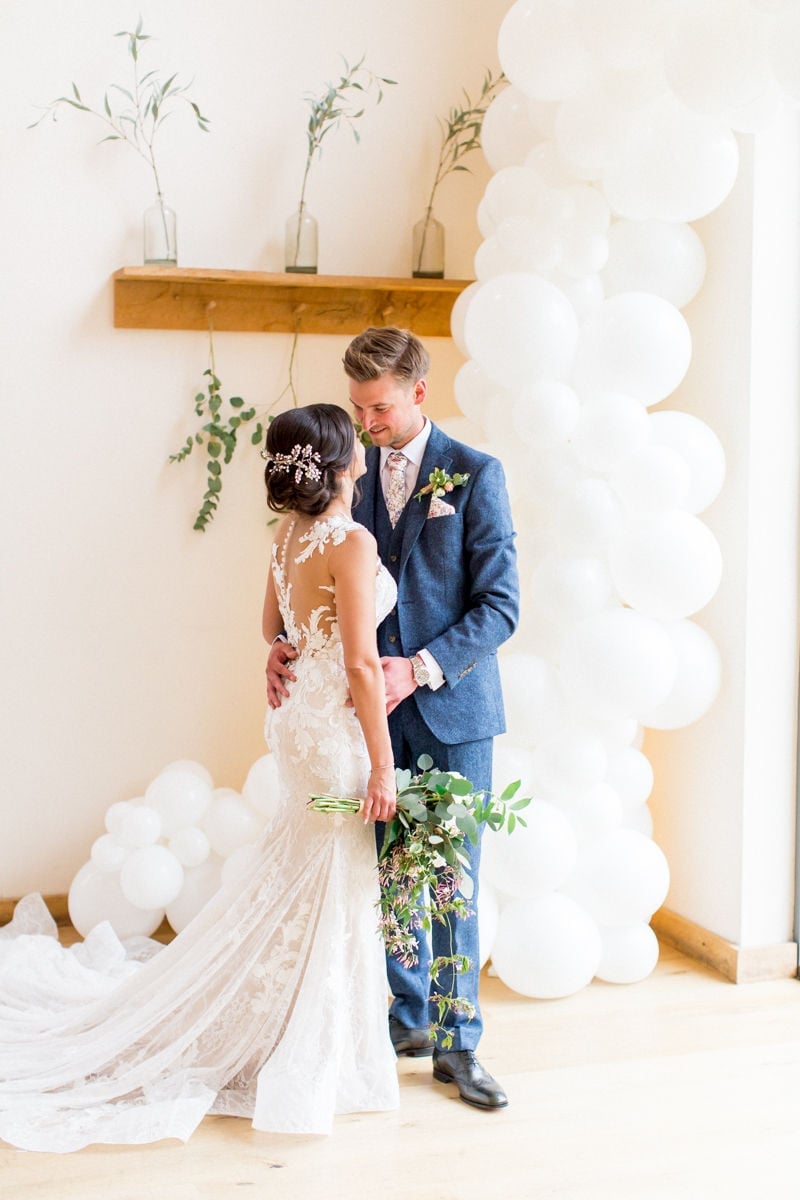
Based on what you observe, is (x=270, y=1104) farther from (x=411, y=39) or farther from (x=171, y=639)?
(x=411, y=39)

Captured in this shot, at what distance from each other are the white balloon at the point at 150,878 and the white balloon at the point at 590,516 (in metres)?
1.40

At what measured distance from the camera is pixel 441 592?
2816mm

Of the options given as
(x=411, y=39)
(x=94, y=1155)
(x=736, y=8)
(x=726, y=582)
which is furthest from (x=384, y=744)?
(x=411, y=39)

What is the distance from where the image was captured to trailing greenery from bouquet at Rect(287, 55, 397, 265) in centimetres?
373

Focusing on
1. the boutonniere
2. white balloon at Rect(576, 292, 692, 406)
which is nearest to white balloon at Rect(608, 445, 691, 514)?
white balloon at Rect(576, 292, 692, 406)

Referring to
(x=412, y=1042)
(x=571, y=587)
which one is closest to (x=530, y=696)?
(x=571, y=587)

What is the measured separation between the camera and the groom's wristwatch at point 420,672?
8.95 ft

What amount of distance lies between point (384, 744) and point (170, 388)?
1.66 metres

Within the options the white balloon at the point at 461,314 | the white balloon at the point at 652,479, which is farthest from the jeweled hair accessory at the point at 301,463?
the white balloon at the point at 461,314

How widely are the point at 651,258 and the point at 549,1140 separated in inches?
83.3

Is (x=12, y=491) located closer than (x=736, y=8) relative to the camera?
No

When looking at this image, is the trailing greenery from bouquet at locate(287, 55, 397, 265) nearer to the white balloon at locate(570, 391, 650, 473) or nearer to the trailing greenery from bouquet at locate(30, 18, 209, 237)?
the trailing greenery from bouquet at locate(30, 18, 209, 237)

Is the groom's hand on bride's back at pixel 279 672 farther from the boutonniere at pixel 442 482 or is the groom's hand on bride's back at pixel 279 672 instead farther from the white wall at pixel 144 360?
the white wall at pixel 144 360

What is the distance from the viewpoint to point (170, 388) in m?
3.81
